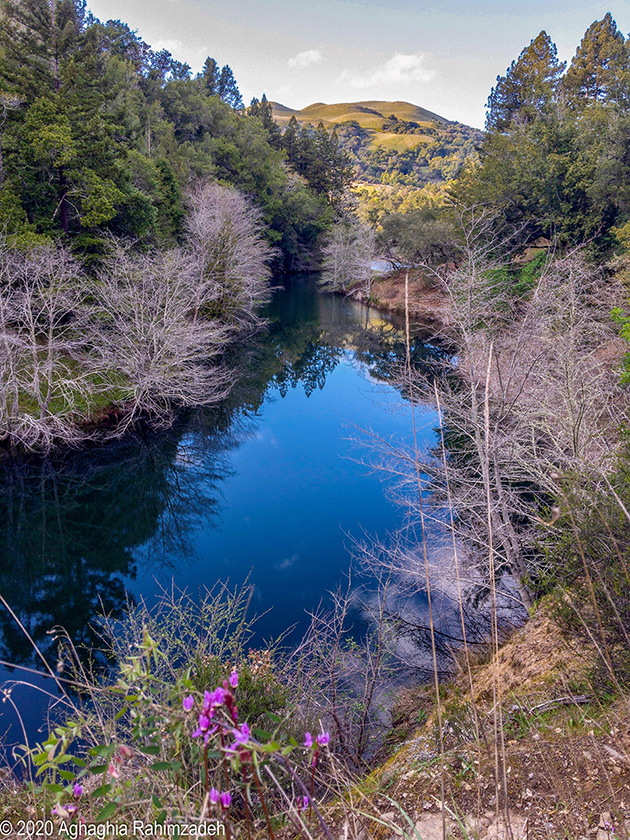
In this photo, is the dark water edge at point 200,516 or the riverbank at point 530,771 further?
the dark water edge at point 200,516

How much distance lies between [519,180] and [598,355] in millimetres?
14018

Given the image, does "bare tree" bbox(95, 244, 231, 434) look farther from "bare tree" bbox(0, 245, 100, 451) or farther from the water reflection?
the water reflection

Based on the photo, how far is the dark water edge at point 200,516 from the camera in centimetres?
948

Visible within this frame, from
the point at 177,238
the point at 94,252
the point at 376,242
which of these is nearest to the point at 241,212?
the point at 177,238

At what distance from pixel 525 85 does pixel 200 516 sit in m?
44.9

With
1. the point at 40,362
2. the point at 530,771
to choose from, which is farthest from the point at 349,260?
the point at 530,771

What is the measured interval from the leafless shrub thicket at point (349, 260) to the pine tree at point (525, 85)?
14.9 m

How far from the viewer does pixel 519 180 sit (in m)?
23.1

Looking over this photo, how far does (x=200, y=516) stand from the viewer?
1258 centimetres

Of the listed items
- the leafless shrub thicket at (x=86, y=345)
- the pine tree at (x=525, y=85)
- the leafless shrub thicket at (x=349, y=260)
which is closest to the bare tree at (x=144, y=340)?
the leafless shrub thicket at (x=86, y=345)

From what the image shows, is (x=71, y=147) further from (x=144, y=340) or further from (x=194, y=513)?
(x=194, y=513)

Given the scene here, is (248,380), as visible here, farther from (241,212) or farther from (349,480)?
(241,212)

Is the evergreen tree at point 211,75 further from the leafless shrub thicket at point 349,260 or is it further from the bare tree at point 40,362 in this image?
the bare tree at point 40,362

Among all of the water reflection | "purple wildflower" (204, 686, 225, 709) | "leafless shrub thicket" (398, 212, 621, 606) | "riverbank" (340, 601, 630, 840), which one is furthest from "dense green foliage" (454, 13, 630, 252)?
"purple wildflower" (204, 686, 225, 709)
